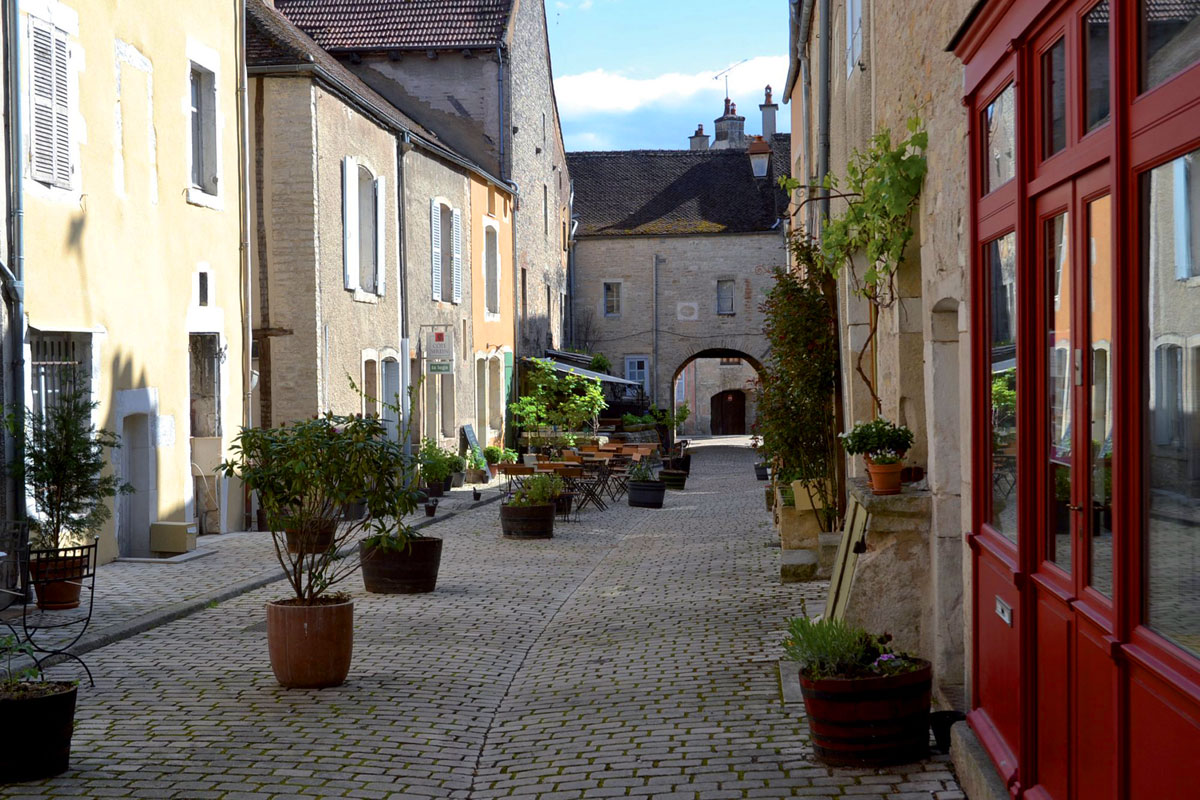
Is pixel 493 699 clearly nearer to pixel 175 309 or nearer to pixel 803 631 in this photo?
pixel 803 631

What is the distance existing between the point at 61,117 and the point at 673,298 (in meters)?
27.7

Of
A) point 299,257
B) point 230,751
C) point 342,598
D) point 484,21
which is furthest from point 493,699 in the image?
point 484,21

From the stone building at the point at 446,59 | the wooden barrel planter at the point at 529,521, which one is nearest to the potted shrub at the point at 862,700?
the wooden barrel planter at the point at 529,521

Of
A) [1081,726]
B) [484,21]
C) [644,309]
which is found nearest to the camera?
[1081,726]

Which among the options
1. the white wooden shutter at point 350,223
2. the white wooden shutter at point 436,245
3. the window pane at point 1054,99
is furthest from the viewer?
the white wooden shutter at point 436,245

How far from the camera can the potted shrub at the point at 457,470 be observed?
22.0 metres

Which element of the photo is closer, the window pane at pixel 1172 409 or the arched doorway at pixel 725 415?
the window pane at pixel 1172 409

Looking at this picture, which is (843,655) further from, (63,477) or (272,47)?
(272,47)

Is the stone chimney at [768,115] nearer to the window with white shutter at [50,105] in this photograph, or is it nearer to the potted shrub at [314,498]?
the window with white shutter at [50,105]

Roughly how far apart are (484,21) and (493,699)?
22.5m

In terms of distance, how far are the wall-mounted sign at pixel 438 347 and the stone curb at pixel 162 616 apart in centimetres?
1042

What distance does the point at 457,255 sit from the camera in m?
24.7

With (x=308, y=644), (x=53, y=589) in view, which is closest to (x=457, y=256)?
(x=53, y=589)

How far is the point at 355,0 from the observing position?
28000 mm
